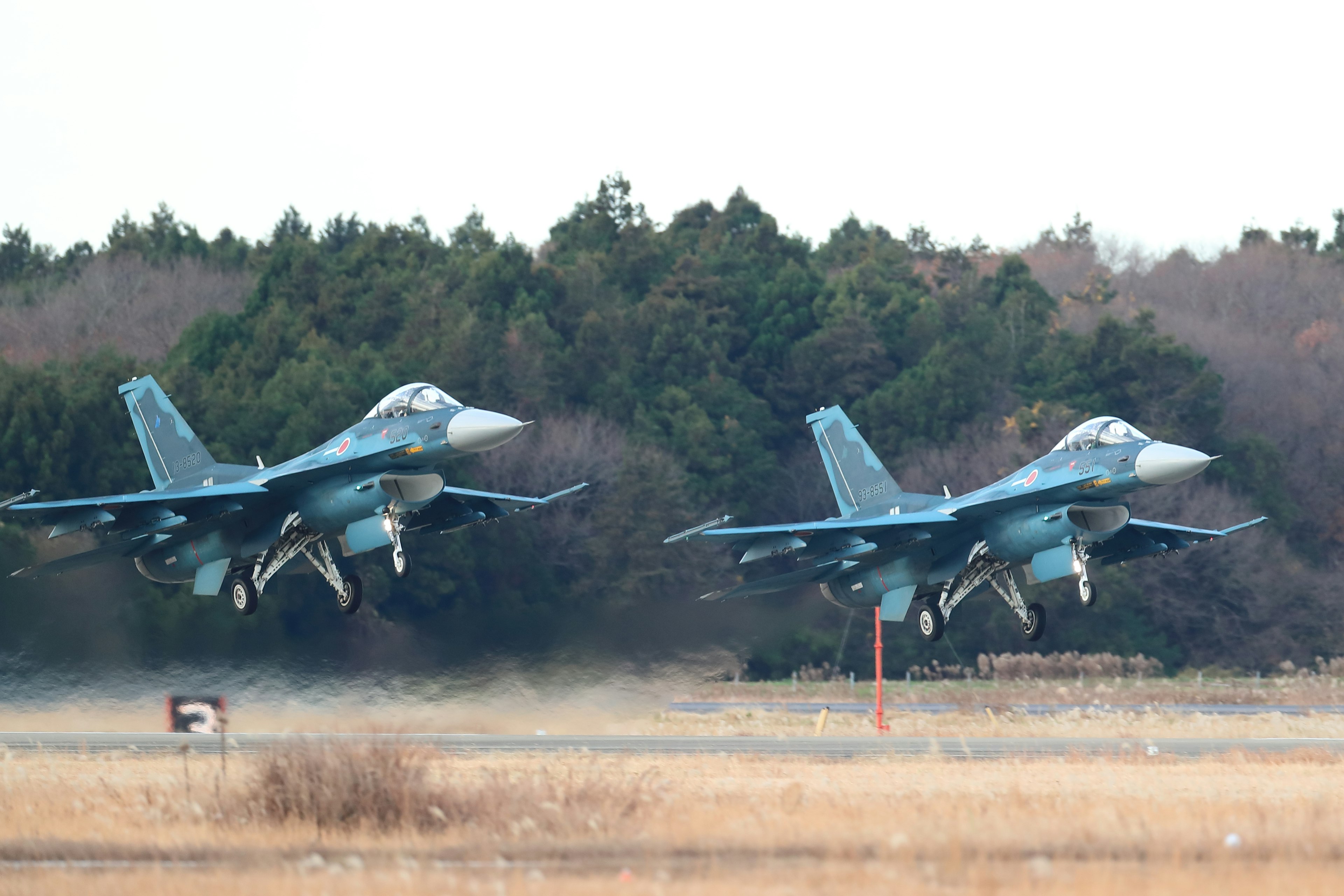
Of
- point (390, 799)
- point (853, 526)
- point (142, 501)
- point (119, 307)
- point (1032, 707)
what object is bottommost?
point (1032, 707)

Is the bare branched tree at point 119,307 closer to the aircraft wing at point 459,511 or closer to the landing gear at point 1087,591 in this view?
the aircraft wing at point 459,511

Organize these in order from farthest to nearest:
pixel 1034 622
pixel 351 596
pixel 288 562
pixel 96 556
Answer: pixel 1034 622, pixel 288 562, pixel 96 556, pixel 351 596

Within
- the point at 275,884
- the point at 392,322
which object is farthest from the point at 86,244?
the point at 275,884

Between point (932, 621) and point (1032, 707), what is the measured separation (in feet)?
21.5

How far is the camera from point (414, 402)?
25.5 meters

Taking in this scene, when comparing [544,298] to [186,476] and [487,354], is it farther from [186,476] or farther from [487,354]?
[186,476]

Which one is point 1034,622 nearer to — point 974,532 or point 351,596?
point 974,532

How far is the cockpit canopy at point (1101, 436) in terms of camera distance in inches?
1065

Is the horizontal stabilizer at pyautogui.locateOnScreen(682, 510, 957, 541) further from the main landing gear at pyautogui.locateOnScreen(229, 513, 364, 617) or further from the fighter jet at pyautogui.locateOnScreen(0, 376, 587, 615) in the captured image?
the main landing gear at pyautogui.locateOnScreen(229, 513, 364, 617)

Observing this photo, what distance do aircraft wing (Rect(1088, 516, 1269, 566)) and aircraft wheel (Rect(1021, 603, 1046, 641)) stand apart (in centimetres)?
189

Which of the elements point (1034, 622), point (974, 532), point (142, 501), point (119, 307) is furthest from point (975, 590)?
point (119, 307)

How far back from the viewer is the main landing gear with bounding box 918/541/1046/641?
29.2 metres

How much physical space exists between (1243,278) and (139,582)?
67.6 meters

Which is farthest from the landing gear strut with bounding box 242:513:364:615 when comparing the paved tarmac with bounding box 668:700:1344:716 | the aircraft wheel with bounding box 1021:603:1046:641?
the aircraft wheel with bounding box 1021:603:1046:641
